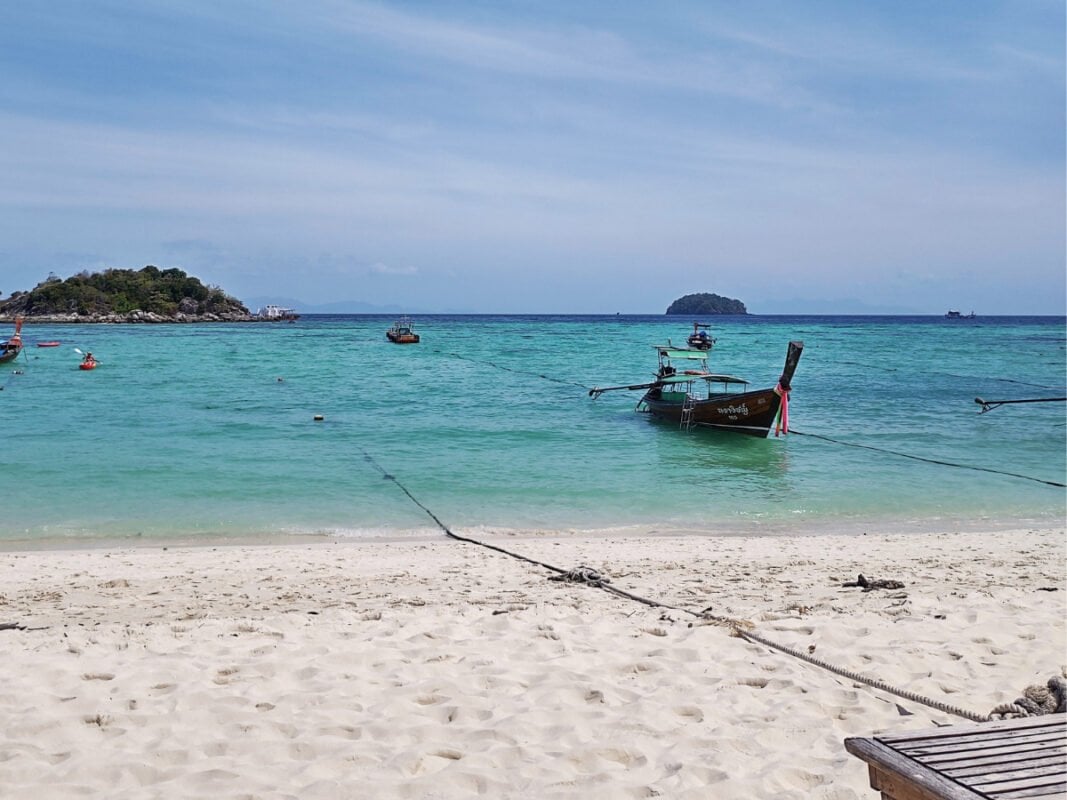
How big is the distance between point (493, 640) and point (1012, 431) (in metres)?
21.6

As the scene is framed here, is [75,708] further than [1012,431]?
No

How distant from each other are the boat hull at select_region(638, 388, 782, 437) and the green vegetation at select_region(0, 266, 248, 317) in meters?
99.1

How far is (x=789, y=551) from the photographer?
1068cm

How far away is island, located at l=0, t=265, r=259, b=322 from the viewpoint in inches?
4122

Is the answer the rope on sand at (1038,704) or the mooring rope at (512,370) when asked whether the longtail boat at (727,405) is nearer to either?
the mooring rope at (512,370)

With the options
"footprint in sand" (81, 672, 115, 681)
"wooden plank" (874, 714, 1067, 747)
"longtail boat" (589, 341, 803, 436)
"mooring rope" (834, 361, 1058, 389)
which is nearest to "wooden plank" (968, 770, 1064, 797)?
"wooden plank" (874, 714, 1067, 747)

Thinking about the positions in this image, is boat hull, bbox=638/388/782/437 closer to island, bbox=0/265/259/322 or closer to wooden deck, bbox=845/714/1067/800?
wooden deck, bbox=845/714/1067/800

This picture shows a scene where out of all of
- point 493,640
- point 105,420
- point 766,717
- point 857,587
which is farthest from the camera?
point 105,420

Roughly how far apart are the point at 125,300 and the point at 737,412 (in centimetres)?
10501

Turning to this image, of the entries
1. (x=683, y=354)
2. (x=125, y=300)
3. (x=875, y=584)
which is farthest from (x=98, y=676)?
(x=125, y=300)

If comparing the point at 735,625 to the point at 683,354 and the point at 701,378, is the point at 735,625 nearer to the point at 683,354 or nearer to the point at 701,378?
the point at 701,378

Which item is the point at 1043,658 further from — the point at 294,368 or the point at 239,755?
the point at 294,368

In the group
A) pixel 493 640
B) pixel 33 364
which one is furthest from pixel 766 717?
pixel 33 364

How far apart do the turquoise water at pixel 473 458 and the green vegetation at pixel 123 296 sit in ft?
250
